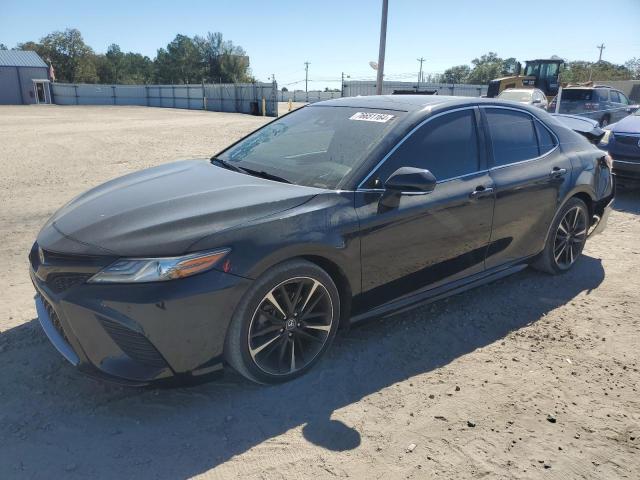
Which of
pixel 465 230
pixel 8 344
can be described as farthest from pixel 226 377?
pixel 465 230

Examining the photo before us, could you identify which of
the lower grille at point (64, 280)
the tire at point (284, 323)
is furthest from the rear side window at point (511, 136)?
the lower grille at point (64, 280)

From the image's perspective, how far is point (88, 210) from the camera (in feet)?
10.1

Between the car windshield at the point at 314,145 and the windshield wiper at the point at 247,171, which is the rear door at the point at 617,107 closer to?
the car windshield at the point at 314,145

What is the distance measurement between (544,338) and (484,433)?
1300 mm

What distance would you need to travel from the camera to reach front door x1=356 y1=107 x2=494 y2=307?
10.4 ft

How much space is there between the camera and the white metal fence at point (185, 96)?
118ft

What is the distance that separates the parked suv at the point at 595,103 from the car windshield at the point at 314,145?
677 inches

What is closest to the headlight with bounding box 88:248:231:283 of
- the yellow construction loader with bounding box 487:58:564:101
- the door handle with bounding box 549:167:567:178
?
the door handle with bounding box 549:167:567:178

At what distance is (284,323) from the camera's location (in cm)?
289

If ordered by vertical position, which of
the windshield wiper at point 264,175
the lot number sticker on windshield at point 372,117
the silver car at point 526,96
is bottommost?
the windshield wiper at point 264,175

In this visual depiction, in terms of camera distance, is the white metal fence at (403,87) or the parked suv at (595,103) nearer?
the parked suv at (595,103)

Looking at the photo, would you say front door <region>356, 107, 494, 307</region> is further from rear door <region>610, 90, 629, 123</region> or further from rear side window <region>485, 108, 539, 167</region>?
rear door <region>610, 90, 629, 123</region>

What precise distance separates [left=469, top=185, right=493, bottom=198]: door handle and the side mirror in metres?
0.73

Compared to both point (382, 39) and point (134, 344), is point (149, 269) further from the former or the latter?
point (382, 39)
